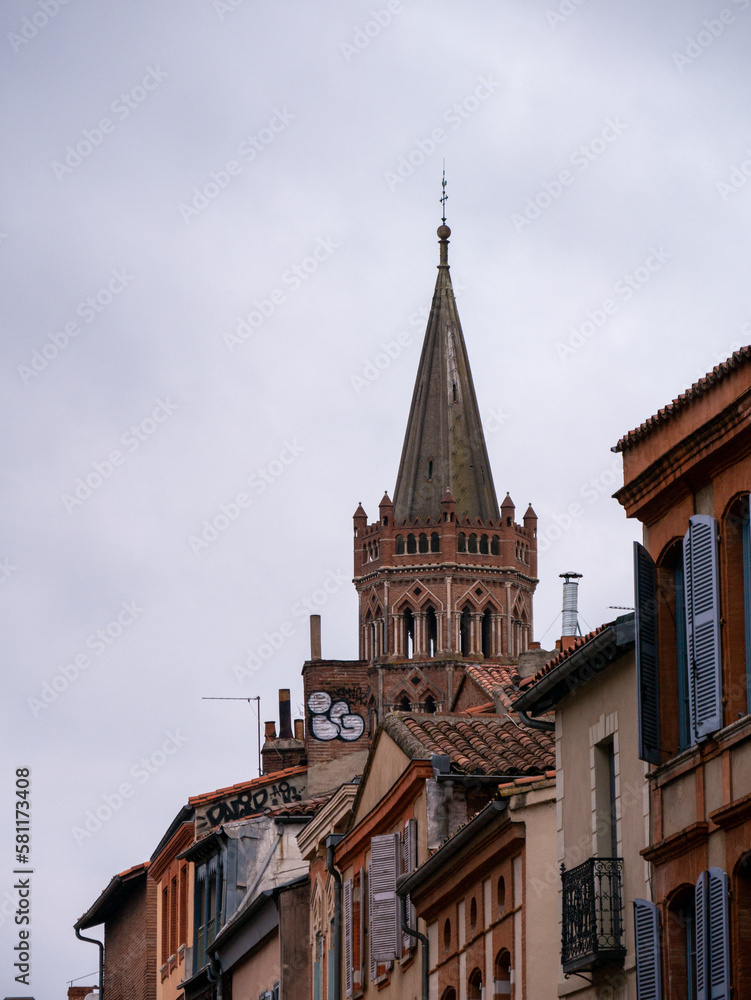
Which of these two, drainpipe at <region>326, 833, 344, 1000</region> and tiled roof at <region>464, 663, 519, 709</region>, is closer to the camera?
drainpipe at <region>326, 833, 344, 1000</region>

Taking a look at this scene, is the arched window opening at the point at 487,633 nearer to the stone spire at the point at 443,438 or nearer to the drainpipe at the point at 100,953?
the stone spire at the point at 443,438

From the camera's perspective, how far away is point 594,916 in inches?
974

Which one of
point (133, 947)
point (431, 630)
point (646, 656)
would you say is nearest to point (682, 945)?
point (646, 656)

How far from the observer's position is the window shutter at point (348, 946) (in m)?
37.6

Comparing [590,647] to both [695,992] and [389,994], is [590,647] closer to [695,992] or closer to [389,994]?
[695,992]

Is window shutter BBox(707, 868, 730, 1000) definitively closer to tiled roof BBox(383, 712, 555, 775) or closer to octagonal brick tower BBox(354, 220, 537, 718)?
tiled roof BBox(383, 712, 555, 775)

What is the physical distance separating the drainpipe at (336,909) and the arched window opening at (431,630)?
14850 centimetres

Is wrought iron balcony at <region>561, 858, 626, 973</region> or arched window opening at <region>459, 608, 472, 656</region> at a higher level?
arched window opening at <region>459, 608, 472, 656</region>

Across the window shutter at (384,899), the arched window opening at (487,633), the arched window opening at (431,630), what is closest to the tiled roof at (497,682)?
the window shutter at (384,899)

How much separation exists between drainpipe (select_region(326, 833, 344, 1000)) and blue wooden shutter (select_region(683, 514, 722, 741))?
1684 cm

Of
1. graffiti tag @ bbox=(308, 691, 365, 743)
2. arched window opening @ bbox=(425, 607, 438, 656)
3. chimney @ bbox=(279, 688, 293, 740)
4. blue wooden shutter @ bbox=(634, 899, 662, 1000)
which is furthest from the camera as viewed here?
arched window opening @ bbox=(425, 607, 438, 656)

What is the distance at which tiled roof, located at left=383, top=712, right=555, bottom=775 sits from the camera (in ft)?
106

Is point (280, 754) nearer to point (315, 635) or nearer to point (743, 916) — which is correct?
point (743, 916)

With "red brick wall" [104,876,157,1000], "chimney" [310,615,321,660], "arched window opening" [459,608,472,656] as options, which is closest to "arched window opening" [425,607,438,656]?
"arched window opening" [459,608,472,656]
